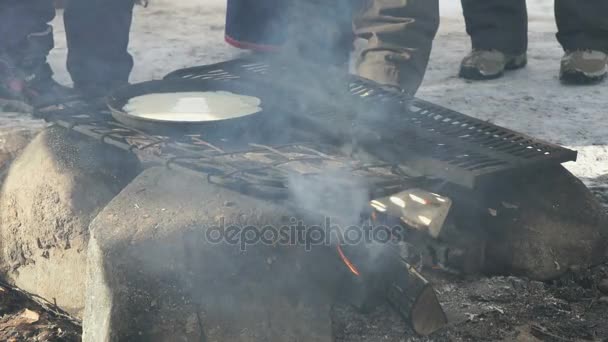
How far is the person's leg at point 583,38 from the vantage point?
4.21m

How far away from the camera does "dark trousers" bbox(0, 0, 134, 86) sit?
4020 mm

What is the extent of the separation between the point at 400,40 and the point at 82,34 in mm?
1790

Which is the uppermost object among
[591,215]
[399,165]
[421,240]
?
[399,165]

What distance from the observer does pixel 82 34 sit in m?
4.04

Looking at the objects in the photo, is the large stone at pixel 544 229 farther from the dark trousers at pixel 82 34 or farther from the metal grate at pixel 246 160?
the dark trousers at pixel 82 34

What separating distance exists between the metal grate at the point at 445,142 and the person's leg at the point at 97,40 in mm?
1618

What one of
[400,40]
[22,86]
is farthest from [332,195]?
[22,86]

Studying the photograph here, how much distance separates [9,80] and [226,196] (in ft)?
9.02

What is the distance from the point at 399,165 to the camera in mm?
2023

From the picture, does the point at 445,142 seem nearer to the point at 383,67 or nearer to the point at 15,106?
the point at 383,67

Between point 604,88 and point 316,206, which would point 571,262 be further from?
point 604,88

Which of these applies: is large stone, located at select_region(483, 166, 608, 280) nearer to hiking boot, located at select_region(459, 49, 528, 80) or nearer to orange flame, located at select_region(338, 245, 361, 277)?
orange flame, located at select_region(338, 245, 361, 277)

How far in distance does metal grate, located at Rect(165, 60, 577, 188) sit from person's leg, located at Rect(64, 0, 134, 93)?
1618 millimetres

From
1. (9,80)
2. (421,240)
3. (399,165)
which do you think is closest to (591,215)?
(421,240)
